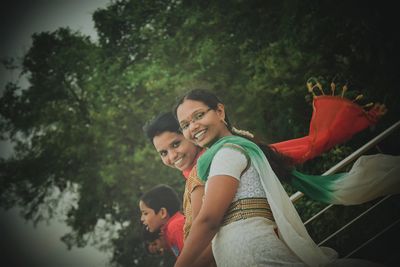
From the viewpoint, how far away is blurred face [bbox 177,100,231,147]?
7.66ft

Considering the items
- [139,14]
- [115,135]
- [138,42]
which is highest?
[139,14]

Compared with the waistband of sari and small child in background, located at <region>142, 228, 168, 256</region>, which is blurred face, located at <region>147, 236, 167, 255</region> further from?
the waistband of sari

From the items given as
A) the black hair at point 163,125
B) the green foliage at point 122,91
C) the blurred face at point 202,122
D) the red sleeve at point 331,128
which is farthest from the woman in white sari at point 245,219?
the green foliage at point 122,91

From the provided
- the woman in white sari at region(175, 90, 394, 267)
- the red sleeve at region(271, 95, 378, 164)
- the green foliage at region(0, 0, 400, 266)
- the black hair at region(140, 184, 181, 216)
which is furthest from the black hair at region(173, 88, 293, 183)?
the green foliage at region(0, 0, 400, 266)

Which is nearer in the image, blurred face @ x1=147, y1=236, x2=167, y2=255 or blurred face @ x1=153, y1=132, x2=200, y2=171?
blurred face @ x1=153, y1=132, x2=200, y2=171

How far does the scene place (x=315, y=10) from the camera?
381cm

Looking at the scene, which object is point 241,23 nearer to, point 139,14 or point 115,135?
point 139,14

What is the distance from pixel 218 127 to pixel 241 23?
238cm

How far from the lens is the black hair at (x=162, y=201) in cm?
318

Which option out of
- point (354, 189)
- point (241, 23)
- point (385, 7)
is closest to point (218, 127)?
point (354, 189)

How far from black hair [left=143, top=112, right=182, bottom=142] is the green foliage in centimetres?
126

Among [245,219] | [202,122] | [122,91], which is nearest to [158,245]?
[202,122]

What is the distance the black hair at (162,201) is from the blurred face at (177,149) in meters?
0.50

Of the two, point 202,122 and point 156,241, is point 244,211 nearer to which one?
point 202,122
